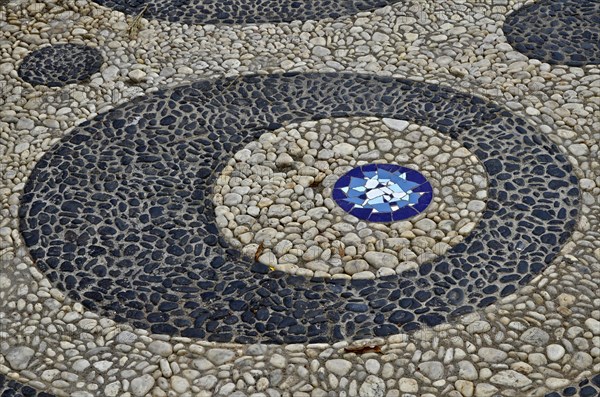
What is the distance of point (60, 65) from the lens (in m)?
7.95

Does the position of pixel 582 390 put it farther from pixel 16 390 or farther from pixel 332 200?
pixel 16 390

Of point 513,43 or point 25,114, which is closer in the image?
point 25,114

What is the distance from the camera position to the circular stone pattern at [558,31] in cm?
768

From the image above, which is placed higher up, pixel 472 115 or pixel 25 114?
pixel 472 115

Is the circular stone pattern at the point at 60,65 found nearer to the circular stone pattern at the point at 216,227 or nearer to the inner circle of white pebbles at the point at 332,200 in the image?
the circular stone pattern at the point at 216,227

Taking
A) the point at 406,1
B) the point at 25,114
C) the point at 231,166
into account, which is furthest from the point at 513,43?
the point at 25,114

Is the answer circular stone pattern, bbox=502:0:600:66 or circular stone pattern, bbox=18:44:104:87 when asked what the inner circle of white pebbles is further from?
circular stone pattern, bbox=18:44:104:87

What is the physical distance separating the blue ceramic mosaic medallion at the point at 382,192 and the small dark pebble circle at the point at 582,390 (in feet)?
5.39

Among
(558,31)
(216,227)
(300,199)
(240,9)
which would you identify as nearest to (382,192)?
(300,199)

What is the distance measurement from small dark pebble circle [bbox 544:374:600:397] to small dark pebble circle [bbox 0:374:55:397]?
260 centimetres

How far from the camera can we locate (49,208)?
648 cm

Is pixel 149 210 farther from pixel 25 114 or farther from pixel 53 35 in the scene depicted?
pixel 53 35

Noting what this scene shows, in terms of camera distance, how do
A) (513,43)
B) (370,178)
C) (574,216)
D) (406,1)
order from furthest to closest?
(406,1), (513,43), (370,178), (574,216)

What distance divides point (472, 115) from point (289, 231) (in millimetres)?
1746
